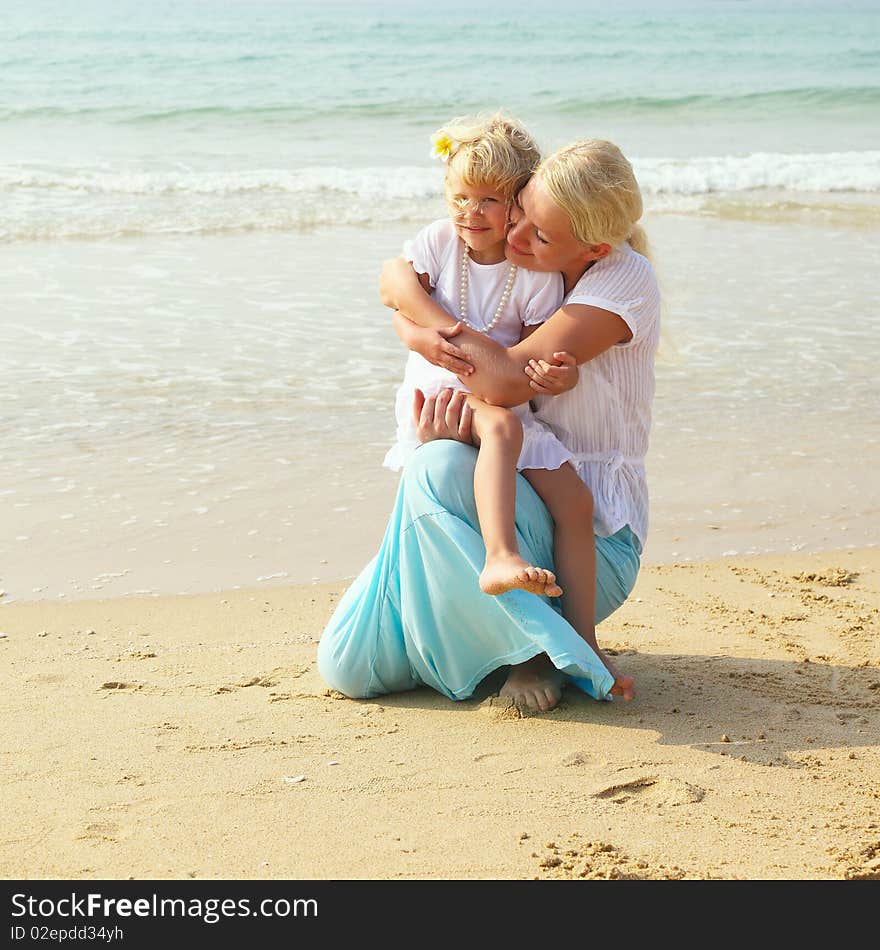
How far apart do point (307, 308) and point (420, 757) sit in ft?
18.6

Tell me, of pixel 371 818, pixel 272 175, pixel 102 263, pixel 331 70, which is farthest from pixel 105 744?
pixel 331 70

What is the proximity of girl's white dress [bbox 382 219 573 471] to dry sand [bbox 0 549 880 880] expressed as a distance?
0.69 m

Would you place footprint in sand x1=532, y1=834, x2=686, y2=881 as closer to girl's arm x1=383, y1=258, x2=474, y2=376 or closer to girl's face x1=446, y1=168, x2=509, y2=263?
girl's arm x1=383, y1=258, x2=474, y2=376

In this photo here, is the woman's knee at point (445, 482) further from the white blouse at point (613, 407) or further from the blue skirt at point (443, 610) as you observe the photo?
the white blouse at point (613, 407)

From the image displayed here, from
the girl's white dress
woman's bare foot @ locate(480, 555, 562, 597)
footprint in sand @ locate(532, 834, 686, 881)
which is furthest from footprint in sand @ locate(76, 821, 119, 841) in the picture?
the girl's white dress

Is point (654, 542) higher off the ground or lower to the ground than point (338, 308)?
lower

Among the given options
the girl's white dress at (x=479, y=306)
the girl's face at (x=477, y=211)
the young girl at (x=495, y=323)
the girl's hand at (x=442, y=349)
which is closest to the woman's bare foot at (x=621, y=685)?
the young girl at (x=495, y=323)

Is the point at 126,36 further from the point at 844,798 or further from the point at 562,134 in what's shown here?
the point at 844,798

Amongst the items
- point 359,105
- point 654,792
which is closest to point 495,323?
point 654,792

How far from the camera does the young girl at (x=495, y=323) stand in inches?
127

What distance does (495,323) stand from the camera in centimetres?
352

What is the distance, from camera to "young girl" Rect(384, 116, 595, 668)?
10.6 feet

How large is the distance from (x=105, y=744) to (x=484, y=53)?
28337 millimetres

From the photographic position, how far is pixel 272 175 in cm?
1424
